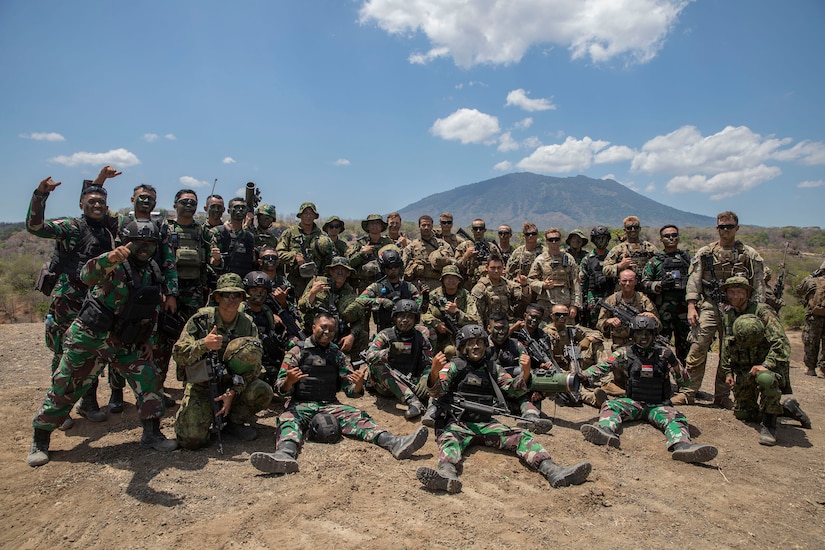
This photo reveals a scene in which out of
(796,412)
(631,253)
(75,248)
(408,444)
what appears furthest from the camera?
(631,253)

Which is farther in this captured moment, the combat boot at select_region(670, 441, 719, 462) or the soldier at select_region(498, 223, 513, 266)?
the soldier at select_region(498, 223, 513, 266)

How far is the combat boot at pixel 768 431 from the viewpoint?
20.0 feet

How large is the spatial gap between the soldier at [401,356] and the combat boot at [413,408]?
33mm

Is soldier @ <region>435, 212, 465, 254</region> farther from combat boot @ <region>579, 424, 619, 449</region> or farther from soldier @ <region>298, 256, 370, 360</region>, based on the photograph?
combat boot @ <region>579, 424, 619, 449</region>

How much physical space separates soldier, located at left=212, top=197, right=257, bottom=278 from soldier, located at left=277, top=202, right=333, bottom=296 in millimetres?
833

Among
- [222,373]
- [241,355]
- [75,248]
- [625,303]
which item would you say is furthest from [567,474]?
[75,248]

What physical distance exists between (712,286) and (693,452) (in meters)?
3.30

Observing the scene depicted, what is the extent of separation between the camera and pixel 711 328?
7516 mm

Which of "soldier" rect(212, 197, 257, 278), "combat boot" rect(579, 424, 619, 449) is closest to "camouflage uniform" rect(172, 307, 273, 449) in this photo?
"soldier" rect(212, 197, 257, 278)

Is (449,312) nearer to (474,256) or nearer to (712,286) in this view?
(474,256)

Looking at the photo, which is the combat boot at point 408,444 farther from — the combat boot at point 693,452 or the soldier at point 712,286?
the soldier at point 712,286

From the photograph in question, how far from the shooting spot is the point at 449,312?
7.82 m

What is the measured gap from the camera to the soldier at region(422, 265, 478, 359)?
306 inches

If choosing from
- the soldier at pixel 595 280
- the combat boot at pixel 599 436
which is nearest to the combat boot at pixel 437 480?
the combat boot at pixel 599 436
